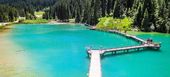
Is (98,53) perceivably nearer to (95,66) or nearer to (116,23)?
(95,66)

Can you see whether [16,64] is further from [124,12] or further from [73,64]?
[124,12]

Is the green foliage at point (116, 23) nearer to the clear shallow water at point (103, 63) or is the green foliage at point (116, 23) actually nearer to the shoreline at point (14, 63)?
the clear shallow water at point (103, 63)

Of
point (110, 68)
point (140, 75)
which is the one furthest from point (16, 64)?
point (140, 75)

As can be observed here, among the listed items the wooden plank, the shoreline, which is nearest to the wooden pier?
the wooden plank

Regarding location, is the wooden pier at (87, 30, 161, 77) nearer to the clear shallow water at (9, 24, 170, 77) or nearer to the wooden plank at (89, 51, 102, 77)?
the wooden plank at (89, 51, 102, 77)

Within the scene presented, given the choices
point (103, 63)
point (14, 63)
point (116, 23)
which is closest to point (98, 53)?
point (103, 63)

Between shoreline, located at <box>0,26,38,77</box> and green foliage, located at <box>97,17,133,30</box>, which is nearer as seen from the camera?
shoreline, located at <box>0,26,38,77</box>

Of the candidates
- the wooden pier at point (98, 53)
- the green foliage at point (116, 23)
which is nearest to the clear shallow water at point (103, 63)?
the wooden pier at point (98, 53)

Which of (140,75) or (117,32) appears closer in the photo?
(140,75)
